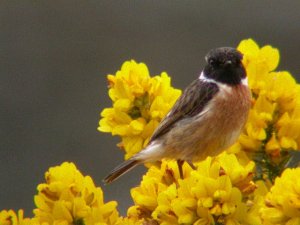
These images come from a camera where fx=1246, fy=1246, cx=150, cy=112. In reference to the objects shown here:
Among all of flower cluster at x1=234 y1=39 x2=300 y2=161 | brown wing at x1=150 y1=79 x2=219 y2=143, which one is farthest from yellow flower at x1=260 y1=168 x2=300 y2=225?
brown wing at x1=150 y1=79 x2=219 y2=143

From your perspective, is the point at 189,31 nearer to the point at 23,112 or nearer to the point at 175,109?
the point at 23,112

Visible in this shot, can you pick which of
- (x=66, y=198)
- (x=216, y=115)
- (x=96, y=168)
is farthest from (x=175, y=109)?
(x=96, y=168)

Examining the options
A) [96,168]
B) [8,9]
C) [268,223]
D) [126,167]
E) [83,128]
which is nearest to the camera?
[268,223]

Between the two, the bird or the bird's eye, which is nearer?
the bird

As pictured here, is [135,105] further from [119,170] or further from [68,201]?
[68,201]

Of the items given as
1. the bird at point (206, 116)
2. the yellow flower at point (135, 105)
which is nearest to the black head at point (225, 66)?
the bird at point (206, 116)

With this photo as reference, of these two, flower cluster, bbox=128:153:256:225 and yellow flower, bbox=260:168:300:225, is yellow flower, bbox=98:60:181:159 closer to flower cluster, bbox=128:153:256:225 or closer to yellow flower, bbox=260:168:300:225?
flower cluster, bbox=128:153:256:225

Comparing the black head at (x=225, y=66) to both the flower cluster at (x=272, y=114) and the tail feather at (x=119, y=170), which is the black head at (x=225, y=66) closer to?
the flower cluster at (x=272, y=114)

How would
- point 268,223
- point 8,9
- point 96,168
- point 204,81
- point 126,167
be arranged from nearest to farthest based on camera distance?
point 268,223 → point 126,167 → point 204,81 → point 96,168 → point 8,9
